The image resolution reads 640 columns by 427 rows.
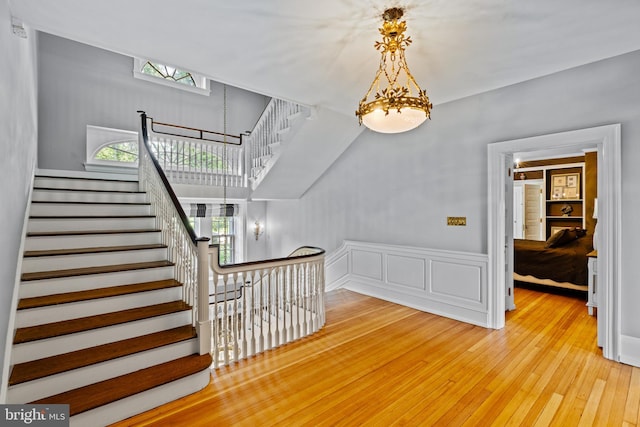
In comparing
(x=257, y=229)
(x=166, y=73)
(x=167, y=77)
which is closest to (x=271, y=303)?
(x=257, y=229)

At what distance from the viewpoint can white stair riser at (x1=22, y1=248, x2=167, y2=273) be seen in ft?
8.70

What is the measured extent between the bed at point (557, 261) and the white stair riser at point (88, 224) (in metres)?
5.96

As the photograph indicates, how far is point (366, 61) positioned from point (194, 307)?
9.46 feet

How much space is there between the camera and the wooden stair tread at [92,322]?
2113 millimetres

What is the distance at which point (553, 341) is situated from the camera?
10.7 ft

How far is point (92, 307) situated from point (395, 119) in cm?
294

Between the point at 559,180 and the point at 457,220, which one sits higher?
the point at 559,180

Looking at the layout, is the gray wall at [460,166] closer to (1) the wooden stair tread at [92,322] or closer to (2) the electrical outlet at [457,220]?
(2) the electrical outlet at [457,220]

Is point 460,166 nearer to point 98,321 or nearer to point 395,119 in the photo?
point 395,119

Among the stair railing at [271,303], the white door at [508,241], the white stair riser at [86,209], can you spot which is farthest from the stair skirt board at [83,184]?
the white door at [508,241]

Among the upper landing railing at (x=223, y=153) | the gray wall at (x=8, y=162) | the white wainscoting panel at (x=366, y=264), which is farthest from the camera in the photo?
the upper landing railing at (x=223, y=153)

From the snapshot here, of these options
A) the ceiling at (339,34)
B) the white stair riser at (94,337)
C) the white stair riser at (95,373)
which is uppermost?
the ceiling at (339,34)

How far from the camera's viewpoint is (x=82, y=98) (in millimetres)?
5699

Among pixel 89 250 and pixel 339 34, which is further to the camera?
pixel 89 250
